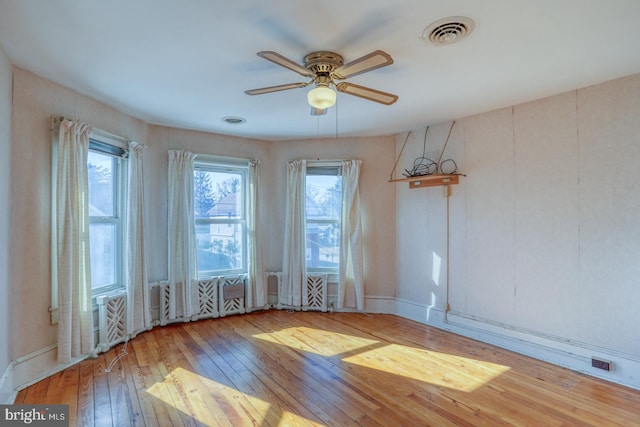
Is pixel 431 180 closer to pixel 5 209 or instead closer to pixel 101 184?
pixel 101 184

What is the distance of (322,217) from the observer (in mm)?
4750

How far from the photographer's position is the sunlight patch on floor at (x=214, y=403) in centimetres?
217

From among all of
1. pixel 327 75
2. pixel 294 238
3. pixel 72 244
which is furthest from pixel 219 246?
pixel 327 75

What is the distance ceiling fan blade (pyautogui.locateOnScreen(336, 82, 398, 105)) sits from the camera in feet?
7.35

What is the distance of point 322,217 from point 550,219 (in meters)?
2.69

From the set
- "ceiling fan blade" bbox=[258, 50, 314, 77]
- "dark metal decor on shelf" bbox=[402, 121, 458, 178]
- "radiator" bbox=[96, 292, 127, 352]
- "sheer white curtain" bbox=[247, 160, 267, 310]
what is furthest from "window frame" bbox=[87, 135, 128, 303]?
"dark metal decor on shelf" bbox=[402, 121, 458, 178]

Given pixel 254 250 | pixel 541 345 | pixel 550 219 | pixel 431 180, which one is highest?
pixel 431 180

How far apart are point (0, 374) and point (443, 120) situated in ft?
14.8

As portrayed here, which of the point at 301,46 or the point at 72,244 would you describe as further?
the point at 72,244

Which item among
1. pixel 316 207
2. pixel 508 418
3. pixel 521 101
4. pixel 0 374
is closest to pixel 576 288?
pixel 508 418

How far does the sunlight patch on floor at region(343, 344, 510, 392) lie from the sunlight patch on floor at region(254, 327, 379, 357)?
201mm

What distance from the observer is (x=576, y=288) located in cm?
291

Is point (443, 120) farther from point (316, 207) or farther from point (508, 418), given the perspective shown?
point (508, 418)

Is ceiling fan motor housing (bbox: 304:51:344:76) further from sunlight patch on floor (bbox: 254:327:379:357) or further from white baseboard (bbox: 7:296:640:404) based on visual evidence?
white baseboard (bbox: 7:296:640:404)
